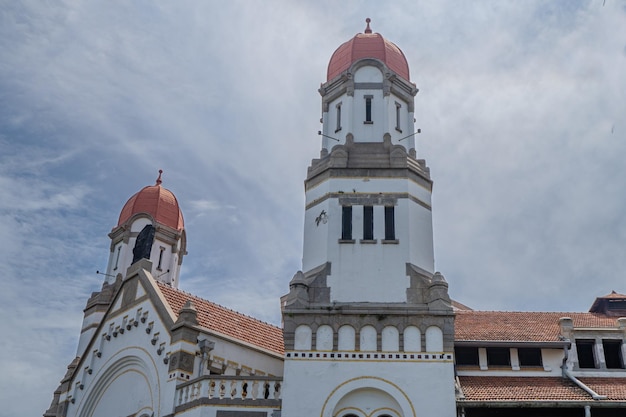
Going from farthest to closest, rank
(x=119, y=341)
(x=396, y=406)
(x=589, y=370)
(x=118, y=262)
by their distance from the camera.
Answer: (x=118, y=262), (x=119, y=341), (x=589, y=370), (x=396, y=406)

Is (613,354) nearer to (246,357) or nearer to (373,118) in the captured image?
(373,118)

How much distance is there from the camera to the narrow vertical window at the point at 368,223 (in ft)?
96.6

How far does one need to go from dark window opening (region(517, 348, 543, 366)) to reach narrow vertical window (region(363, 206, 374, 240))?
7.99 m

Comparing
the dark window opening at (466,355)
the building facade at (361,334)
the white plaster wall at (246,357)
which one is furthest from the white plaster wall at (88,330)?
the dark window opening at (466,355)

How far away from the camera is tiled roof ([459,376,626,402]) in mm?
26828

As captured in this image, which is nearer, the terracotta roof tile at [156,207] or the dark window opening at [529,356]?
the dark window opening at [529,356]

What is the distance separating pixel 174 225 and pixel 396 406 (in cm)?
2891

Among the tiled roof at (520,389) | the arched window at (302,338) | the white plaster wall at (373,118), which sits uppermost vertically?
the white plaster wall at (373,118)

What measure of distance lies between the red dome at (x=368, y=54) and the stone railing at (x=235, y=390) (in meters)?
15.0

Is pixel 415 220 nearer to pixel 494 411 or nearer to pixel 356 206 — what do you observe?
pixel 356 206

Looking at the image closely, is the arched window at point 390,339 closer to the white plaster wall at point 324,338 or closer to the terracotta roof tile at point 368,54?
the white plaster wall at point 324,338

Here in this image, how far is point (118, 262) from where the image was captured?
4894cm

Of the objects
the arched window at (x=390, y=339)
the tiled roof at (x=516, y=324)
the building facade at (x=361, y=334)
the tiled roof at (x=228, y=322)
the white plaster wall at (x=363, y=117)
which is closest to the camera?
the building facade at (x=361, y=334)

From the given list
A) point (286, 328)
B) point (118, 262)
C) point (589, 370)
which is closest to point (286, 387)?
point (286, 328)
